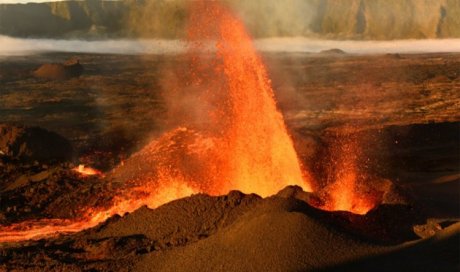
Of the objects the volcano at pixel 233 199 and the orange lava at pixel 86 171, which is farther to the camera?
the orange lava at pixel 86 171

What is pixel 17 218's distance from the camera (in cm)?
1402

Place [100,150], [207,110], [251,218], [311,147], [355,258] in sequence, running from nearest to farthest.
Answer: [355,258]
[251,218]
[311,147]
[100,150]
[207,110]

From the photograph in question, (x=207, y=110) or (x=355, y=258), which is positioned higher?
(x=355, y=258)

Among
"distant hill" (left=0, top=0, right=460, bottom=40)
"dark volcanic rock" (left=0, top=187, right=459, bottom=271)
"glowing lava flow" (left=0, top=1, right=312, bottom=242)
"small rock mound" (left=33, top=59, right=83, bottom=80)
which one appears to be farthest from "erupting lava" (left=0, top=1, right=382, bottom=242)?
"distant hill" (left=0, top=0, right=460, bottom=40)

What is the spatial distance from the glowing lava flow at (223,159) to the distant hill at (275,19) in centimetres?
6836

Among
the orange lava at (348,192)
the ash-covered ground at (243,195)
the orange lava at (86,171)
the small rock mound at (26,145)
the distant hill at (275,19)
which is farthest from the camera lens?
the distant hill at (275,19)

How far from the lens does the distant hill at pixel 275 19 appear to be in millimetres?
94312

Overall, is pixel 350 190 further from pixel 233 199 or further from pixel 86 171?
pixel 86 171

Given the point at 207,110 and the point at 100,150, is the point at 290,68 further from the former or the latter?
the point at 100,150

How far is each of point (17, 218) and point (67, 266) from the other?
4.28 meters

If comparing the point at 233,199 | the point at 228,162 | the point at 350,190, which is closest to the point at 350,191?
the point at 350,190

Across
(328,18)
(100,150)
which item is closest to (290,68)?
(100,150)

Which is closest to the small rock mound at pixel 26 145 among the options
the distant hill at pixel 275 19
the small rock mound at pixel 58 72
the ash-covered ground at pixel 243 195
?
the ash-covered ground at pixel 243 195

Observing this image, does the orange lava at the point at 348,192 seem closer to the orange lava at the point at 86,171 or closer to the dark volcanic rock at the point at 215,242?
the dark volcanic rock at the point at 215,242
